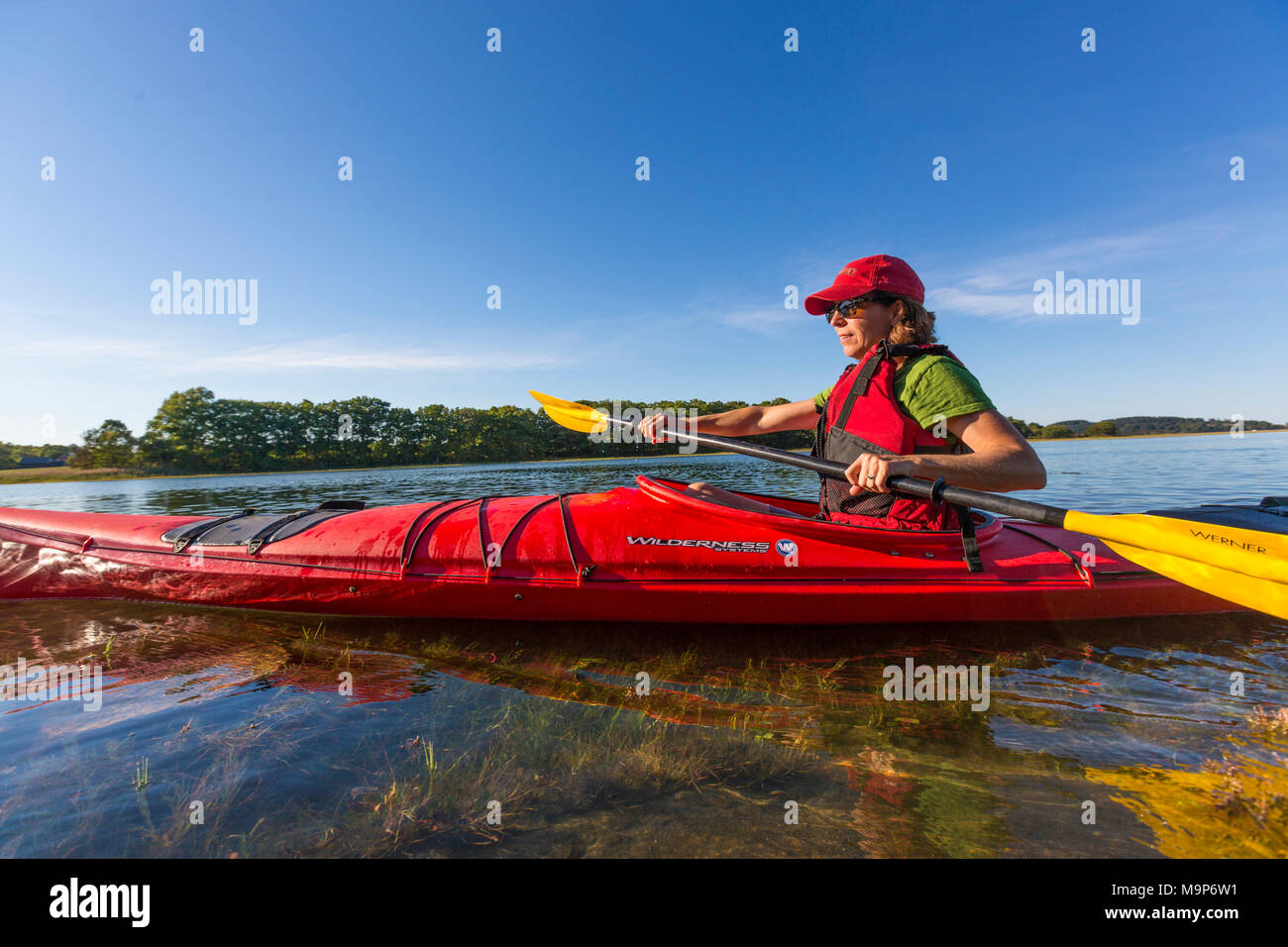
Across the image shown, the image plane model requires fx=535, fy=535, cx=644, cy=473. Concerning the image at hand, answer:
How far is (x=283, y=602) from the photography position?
4570mm

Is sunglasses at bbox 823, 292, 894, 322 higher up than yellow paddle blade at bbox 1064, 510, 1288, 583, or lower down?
higher up

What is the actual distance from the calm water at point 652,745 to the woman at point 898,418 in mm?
1016

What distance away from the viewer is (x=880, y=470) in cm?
317

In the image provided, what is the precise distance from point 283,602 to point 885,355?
517 cm

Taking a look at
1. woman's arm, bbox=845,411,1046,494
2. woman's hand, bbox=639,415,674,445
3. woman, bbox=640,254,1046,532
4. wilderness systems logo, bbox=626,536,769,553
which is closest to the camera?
woman's arm, bbox=845,411,1046,494

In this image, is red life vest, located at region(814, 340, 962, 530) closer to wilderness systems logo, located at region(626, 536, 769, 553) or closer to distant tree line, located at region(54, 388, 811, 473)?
wilderness systems logo, located at region(626, 536, 769, 553)

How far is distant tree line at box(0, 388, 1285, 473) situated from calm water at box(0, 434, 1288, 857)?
2014 inches

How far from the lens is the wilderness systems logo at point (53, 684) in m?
3.36

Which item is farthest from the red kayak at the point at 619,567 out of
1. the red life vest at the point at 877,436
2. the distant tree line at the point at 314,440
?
the distant tree line at the point at 314,440

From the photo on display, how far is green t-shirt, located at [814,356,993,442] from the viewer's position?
10.3 feet

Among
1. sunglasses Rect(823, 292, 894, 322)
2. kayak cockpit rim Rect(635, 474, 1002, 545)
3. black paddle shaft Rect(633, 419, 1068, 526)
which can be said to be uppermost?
sunglasses Rect(823, 292, 894, 322)

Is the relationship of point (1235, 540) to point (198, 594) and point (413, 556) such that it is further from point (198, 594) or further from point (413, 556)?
point (198, 594)
